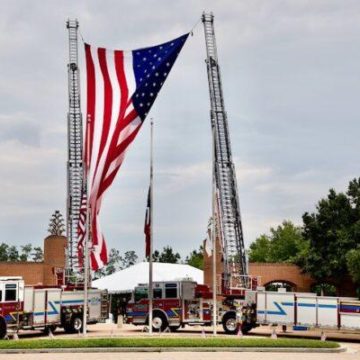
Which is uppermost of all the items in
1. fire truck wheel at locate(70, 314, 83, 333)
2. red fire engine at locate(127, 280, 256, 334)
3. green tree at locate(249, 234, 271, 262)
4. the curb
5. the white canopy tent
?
green tree at locate(249, 234, 271, 262)

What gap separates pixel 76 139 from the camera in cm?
5419

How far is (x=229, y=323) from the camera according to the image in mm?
34750

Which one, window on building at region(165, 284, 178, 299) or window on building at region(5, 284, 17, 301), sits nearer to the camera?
window on building at region(5, 284, 17, 301)

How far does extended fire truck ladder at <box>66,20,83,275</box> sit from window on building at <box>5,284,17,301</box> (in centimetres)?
1595

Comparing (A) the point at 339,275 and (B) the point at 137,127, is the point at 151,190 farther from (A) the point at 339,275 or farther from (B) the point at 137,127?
(A) the point at 339,275

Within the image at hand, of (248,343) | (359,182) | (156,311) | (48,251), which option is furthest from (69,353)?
(359,182)

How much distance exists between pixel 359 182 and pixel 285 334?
24234mm

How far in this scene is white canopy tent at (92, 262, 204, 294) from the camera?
160 feet

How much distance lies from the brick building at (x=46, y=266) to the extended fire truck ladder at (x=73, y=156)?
2.57 feet

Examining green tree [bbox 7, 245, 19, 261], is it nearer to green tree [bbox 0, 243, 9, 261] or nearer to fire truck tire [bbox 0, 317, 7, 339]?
green tree [bbox 0, 243, 9, 261]

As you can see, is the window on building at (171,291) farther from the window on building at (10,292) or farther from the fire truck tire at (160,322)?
the window on building at (10,292)

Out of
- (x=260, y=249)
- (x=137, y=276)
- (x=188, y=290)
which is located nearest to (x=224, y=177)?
(x=137, y=276)

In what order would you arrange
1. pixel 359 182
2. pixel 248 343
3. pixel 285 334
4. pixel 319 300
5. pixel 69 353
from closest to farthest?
pixel 69 353 < pixel 248 343 < pixel 319 300 < pixel 285 334 < pixel 359 182

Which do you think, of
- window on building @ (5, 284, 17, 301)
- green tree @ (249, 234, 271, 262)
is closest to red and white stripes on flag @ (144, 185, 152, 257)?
window on building @ (5, 284, 17, 301)
